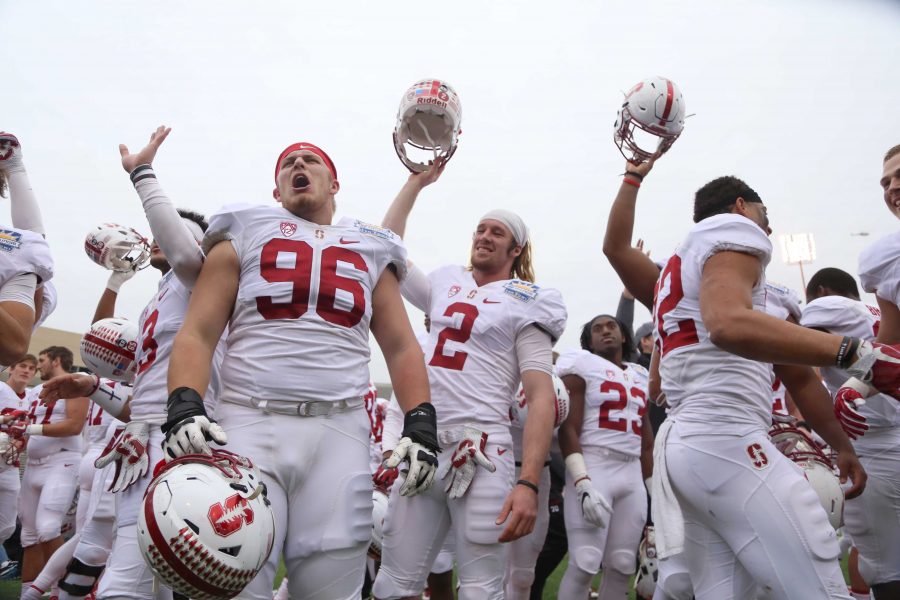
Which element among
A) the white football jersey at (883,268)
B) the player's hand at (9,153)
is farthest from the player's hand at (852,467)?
the player's hand at (9,153)

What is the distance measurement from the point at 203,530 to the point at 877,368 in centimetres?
220

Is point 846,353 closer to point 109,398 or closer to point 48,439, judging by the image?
point 109,398

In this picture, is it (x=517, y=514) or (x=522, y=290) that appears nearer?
(x=517, y=514)

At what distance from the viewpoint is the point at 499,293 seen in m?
3.94

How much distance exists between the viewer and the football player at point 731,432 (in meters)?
2.47

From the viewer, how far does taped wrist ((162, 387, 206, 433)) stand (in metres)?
2.28

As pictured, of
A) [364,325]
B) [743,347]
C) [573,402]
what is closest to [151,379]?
[364,325]

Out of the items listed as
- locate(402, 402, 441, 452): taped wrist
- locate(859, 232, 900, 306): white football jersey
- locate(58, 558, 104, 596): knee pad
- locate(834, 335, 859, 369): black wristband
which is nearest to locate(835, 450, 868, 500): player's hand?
locate(859, 232, 900, 306): white football jersey

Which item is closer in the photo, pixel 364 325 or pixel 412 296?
pixel 364 325

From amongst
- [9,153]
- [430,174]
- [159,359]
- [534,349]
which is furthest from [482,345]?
[9,153]

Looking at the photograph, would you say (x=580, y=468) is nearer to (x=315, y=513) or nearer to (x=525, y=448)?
(x=525, y=448)

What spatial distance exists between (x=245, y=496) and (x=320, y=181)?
1.42 m

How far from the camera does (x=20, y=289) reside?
3.44 metres

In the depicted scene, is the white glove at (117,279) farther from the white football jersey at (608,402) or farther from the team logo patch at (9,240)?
the white football jersey at (608,402)
